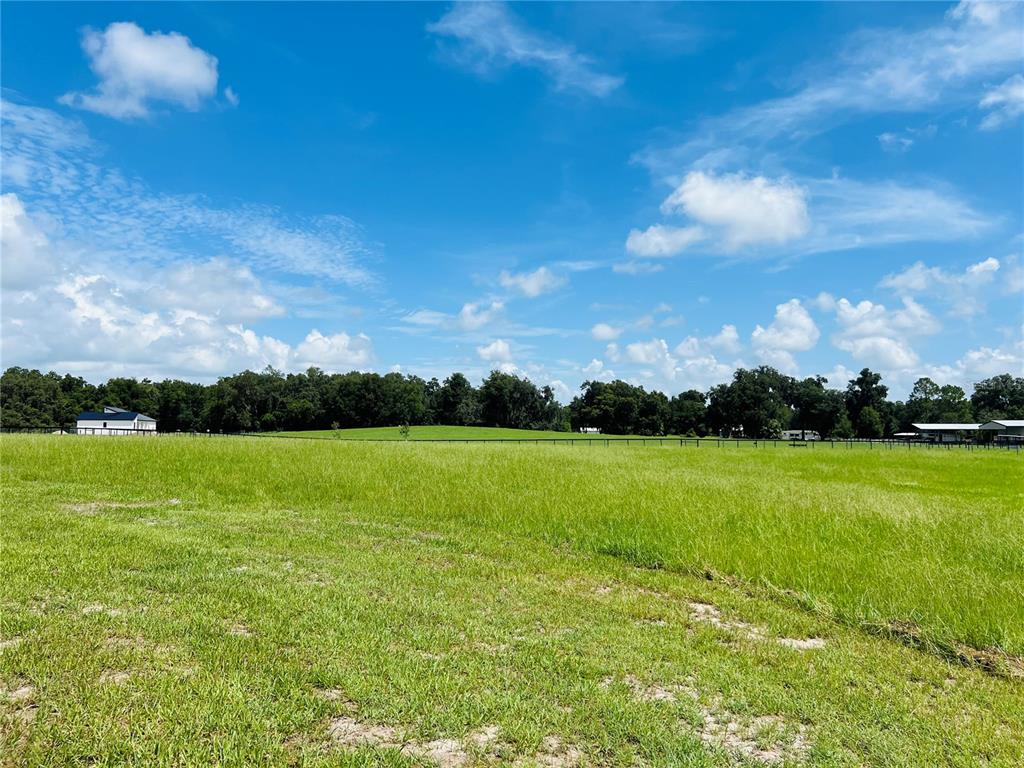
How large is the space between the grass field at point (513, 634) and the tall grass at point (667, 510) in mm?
85

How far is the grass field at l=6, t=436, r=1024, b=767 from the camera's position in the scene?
156 inches

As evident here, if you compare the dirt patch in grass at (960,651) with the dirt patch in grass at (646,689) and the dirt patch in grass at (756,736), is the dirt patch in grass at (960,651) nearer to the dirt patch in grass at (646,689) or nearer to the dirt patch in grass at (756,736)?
the dirt patch in grass at (756,736)

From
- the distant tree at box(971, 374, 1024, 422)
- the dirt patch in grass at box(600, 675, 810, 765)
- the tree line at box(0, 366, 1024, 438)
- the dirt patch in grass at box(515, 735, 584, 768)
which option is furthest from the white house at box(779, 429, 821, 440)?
the dirt patch in grass at box(515, 735, 584, 768)

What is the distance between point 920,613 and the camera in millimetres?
7418

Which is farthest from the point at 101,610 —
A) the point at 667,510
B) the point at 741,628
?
the point at 667,510

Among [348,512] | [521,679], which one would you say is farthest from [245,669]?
[348,512]

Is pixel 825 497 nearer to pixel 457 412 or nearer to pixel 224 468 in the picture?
pixel 224 468

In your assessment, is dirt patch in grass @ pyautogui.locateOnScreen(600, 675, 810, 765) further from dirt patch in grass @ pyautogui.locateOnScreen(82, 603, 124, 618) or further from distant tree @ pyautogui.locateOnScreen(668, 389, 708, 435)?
distant tree @ pyautogui.locateOnScreen(668, 389, 708, 435)

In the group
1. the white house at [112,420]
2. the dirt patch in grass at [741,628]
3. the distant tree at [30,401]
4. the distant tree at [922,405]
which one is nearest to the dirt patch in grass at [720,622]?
the dirt patch in grass at [741,628]

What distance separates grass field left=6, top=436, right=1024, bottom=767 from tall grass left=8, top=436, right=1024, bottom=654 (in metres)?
0.09

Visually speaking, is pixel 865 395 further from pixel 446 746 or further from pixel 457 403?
pixel 446 746

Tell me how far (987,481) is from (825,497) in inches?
677

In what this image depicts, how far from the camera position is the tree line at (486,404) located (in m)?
114

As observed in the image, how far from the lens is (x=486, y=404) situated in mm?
127938
